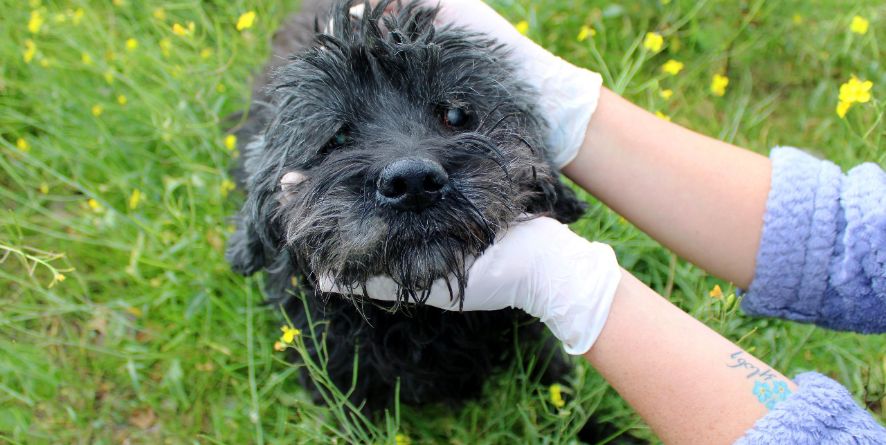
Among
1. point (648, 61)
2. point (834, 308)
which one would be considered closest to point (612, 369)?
point (834, 308)

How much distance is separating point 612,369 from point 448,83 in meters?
1.11

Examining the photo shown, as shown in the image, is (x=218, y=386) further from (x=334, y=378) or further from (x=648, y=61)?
(x=648, y=61)

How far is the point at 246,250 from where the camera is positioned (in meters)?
2.87

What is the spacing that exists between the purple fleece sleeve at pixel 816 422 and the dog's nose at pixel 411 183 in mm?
1190

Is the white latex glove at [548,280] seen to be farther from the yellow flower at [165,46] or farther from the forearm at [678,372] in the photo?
the yellow flower at [165,46]

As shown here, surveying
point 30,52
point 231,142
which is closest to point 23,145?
point 30,52

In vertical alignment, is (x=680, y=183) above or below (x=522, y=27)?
below

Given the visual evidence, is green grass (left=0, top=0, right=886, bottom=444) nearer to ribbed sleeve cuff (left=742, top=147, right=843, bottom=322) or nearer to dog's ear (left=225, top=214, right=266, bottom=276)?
ribbed sleeve cuff (left=742, top=147, right=843, bottom=322)

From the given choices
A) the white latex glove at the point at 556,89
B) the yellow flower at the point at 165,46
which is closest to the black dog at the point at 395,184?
the white latex glove at the point at 556,89

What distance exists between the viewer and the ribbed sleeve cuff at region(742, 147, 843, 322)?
260 cm

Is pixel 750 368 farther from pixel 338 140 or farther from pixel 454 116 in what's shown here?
pixel 338 140

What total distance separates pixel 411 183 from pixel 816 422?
1.40 metres

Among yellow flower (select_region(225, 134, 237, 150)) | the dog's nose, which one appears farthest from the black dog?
yellow flower (select_region(225, 134, 237, 150))

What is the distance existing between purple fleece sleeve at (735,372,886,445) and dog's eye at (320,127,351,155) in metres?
1.56
